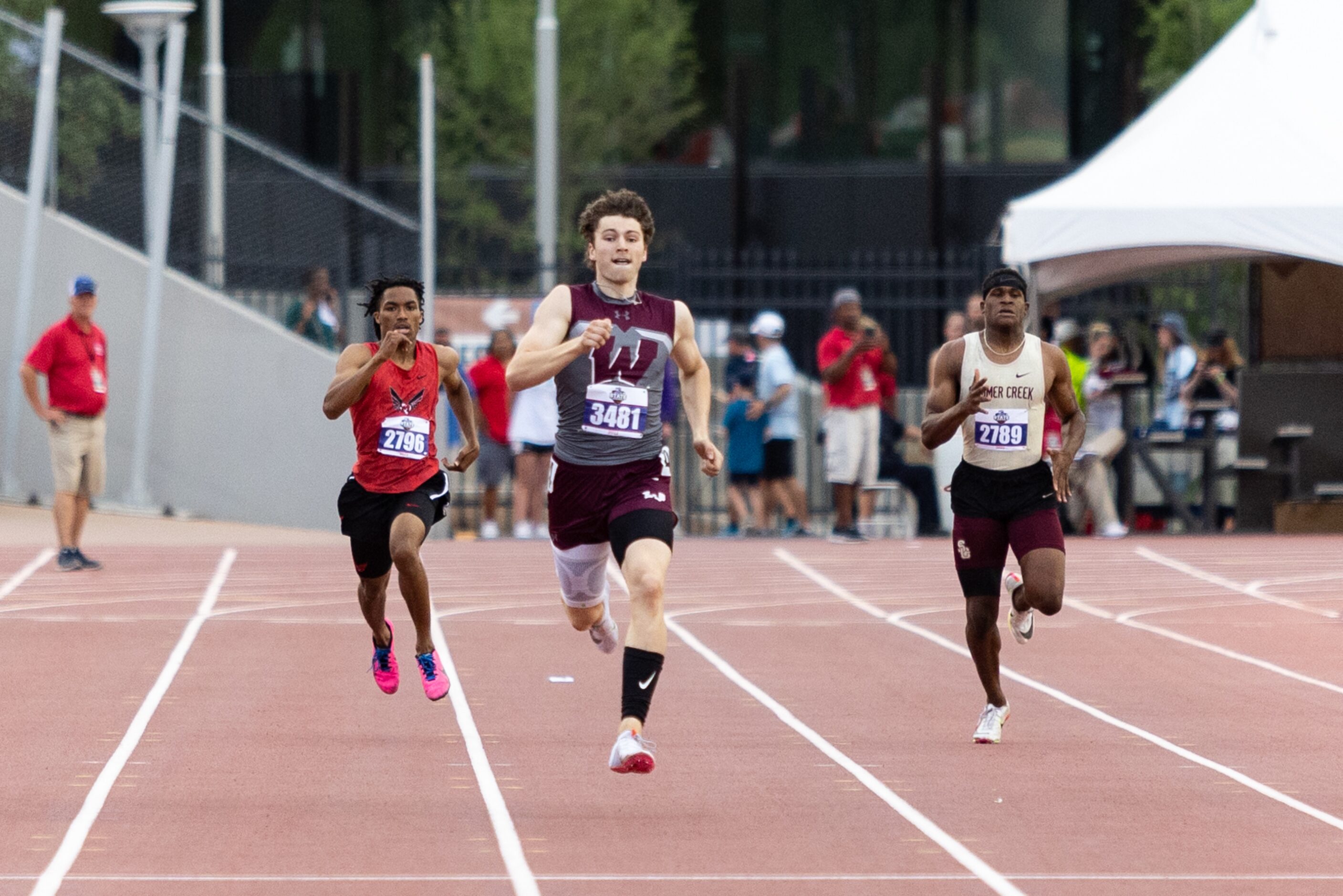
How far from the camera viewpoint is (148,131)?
21.3 m

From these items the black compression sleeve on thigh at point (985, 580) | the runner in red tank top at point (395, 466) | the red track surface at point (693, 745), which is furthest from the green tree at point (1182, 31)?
the runner in red tank top at point (395, 466)

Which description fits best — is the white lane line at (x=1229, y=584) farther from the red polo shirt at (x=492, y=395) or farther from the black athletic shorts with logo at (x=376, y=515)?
the black athletic shorts with logo at (x=376, y=515)

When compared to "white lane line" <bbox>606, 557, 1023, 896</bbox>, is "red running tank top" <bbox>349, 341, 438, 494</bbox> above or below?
above

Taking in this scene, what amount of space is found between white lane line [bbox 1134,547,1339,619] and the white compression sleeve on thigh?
22.5ft

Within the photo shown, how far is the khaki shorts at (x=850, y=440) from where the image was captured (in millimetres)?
18281

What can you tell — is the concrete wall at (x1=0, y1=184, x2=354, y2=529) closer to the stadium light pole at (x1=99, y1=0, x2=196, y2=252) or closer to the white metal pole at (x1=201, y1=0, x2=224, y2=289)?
the white metal pole at (x1=201, y1=0, x2=224, y2=289)

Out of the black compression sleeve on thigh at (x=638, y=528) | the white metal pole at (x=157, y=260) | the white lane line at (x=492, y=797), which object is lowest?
the white lane line at (x=492, y=797)

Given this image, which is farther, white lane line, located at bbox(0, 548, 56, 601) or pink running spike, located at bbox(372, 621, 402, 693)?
white lane line, located at bbox(0, 548, 56, 601)

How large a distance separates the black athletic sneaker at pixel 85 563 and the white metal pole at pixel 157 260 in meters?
4.41

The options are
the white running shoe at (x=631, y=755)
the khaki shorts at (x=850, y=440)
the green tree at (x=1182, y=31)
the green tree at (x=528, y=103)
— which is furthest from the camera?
the green tree at (x=528, y=103)

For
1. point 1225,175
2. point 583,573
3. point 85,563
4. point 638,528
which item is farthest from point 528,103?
point 638,528

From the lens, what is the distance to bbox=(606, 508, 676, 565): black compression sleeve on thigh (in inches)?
316

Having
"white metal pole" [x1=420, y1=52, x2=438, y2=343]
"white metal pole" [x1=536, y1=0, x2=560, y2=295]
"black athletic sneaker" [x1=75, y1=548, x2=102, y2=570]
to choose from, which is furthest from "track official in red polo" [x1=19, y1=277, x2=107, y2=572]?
"white metal pole" [x1=536, y1=0, x2=560, y2=295]

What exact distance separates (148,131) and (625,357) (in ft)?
46.8
